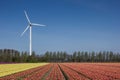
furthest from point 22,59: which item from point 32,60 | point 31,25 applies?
point 31,25

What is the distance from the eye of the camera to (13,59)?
456ft

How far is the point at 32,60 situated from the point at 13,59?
12928mm

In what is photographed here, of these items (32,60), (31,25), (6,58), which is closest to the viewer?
(31,25)

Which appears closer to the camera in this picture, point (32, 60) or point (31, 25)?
point (31, 25)

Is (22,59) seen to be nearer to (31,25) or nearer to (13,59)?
(13,59)

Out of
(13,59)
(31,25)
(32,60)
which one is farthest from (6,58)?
(31,25)

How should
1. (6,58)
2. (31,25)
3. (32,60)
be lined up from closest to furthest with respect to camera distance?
(31,25) → (6,58) → (32,60)

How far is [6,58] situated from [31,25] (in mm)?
41933

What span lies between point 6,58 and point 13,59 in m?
3.67

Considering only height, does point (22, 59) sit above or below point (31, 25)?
below

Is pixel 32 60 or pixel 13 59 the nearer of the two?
pixel 13 59

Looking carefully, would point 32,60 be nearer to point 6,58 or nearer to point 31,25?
point 6,58

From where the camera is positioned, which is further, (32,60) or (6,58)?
(32,60)

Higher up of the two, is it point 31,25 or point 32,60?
point 31,25
